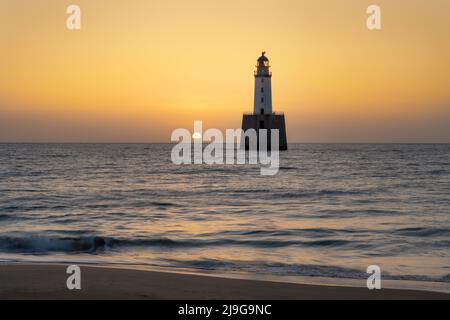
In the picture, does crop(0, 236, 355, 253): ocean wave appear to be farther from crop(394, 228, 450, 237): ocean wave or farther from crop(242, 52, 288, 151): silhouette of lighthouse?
crop(242, 52, 288, 151): silhouette of lighthouse

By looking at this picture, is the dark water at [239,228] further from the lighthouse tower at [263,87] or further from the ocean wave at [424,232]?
the lighthouse tower at [263,87]

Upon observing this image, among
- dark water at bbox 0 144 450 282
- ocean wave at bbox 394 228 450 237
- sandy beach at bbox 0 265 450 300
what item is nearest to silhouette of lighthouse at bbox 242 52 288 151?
dark water at bbox 0 144 450 282

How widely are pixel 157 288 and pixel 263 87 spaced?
63814 millimetres

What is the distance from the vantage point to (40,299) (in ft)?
23.4

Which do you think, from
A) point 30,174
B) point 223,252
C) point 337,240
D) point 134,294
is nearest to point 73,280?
point 134,294

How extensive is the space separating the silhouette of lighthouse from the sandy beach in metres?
62.4

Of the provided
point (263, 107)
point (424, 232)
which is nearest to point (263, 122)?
point (263, 107)

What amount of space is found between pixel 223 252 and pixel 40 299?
690 centimetres

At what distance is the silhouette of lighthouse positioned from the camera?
70.9 m

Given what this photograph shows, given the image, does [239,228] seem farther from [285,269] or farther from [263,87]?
[263,87]

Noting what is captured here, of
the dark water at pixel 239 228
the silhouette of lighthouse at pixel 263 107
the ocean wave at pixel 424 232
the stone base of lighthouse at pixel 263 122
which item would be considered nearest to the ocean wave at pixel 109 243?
the dark water at pixel 239 228

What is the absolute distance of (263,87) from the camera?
2793 inches
